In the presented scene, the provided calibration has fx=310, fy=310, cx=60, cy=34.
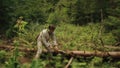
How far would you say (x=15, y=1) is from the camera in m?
18.7

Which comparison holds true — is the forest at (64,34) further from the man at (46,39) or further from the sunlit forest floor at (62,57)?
the man at (46,39)

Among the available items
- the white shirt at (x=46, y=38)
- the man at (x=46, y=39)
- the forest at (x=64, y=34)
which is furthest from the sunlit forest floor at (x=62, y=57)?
the white shirt at (x=46, y=38)

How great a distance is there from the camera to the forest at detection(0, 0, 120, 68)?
520 inches

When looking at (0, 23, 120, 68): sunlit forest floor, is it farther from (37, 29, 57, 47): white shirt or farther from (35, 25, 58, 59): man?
(37, 29, 57, 47): white shirt

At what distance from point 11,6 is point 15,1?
0.71 m

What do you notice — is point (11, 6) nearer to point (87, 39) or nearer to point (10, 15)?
point (10, 15)

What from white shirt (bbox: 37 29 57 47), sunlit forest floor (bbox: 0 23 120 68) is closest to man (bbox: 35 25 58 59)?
white shirt (bbox: 37 29 57 47)

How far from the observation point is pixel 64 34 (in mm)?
19422

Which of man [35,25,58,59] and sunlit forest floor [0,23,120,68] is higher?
man [35,25,58,59]

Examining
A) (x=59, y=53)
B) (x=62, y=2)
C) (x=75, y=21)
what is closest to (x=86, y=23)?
(x=75, y=21)

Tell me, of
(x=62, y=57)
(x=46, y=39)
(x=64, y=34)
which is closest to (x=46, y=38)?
(x=46, y=39)

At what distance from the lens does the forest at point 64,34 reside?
13203 mm

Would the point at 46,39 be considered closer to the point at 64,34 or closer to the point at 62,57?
the point at 62,57

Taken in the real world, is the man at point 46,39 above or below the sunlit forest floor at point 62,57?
above
